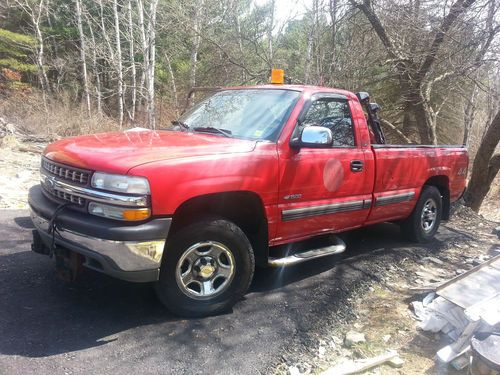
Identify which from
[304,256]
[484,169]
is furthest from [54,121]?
[304,256]

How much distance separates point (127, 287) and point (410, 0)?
851 cm

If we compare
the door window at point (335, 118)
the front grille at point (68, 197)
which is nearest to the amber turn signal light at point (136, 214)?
the front grille at point (68, 197)

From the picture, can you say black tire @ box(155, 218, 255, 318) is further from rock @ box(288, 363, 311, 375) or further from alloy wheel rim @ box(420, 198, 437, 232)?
alloy wheel rim @ box(420, 198, 437, 232)

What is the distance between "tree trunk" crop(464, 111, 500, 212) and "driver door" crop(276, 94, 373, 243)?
5958mm

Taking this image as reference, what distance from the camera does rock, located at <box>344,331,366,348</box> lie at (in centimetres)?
335

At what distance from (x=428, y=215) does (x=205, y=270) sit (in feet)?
12.6

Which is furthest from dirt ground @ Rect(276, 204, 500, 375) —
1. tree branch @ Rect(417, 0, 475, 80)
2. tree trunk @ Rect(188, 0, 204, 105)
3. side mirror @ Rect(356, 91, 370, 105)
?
tree trunk @ Rect(188, 0, 204, 105)

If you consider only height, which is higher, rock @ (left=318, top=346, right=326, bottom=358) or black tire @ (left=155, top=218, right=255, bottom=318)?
black tire @ (left=155, top=218, right=255, bottom=318)

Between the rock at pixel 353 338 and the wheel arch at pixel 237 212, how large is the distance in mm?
919

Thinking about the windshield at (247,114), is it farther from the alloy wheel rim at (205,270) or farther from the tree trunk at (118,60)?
the tree trunk at (118,60)

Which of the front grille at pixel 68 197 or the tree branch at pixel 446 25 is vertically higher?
the tree branch at pixel 446 25

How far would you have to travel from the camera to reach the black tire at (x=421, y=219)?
19.0 ft

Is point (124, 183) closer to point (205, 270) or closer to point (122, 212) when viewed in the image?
point (122, 212)

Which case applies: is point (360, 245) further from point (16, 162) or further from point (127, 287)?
point (16, 162)
